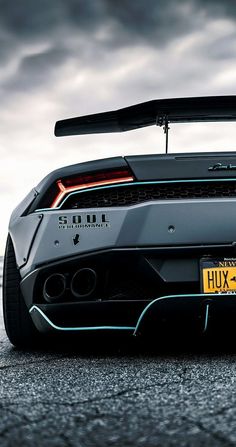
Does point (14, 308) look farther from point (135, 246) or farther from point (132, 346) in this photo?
point (135, 246)

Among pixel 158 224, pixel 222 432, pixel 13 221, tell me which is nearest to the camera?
pixel 222 432

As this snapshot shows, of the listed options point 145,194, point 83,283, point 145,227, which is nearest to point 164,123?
point 145,194

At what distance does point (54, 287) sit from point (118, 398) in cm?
102

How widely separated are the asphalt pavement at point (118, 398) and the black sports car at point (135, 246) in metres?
0.21

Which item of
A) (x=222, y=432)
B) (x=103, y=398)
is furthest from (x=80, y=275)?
(x=222, y=432)

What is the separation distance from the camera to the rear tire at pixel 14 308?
3580 millimetres

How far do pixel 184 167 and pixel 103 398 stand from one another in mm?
1316

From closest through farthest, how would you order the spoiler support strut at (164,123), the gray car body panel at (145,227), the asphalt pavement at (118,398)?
the asphalt pavement at (118,398) < the gray car body panel at (145,227) < the spoiler support strut at (164,123)

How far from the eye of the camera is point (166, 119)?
3783 mm

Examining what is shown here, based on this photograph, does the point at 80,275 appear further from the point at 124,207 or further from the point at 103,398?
the point at 103,398

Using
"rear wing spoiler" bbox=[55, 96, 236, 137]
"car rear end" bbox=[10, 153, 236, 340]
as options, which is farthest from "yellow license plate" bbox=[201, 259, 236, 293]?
"rear wing spoiler" bbox=[55, 96, 236, 137]

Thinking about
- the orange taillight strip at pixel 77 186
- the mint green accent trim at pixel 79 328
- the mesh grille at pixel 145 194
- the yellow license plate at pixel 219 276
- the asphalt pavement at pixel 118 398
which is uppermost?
the orange taillight strip at pixel 77 186

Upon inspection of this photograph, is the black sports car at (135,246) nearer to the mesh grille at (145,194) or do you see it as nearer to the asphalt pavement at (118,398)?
the mesh grille at (145,194)

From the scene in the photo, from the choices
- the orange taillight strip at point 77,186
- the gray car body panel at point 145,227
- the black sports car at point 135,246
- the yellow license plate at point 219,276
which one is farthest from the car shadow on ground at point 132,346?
the orange taillight strip at point 77,186
